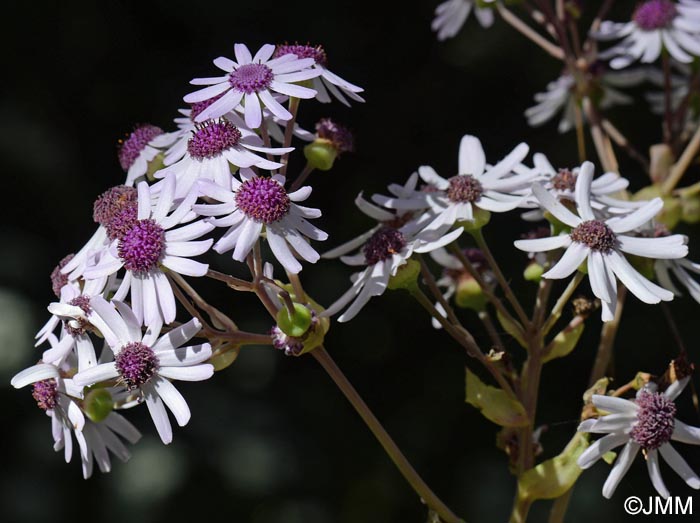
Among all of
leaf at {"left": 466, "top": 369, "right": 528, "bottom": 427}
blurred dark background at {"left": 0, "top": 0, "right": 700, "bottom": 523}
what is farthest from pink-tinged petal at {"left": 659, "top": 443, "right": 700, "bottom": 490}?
blurred dark background at {"left": 0, "top": 0, "right": 700, "bottom": 523}

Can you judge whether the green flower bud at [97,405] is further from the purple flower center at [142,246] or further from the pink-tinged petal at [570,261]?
the pink-tinged petal at [570,261]

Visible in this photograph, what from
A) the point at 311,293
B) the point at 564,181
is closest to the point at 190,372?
the point at 564,181

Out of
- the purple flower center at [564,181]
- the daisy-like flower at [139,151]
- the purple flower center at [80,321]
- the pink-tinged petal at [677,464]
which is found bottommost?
the pink-tinged petal at [677,464]

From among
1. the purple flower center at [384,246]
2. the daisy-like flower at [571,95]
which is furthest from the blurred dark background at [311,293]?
the purple flower center at [384,246]

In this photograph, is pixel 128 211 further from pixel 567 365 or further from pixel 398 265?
pixel 567 365

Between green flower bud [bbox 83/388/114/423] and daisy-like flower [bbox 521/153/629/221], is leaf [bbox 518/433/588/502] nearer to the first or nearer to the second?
daisy-like flower [bbox 521/153/629/221]

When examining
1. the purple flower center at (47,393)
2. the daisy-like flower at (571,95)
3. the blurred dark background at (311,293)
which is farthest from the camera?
the blurred dark background at (311,293)

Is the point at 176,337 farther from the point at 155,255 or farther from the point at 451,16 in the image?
the point at 451,16
